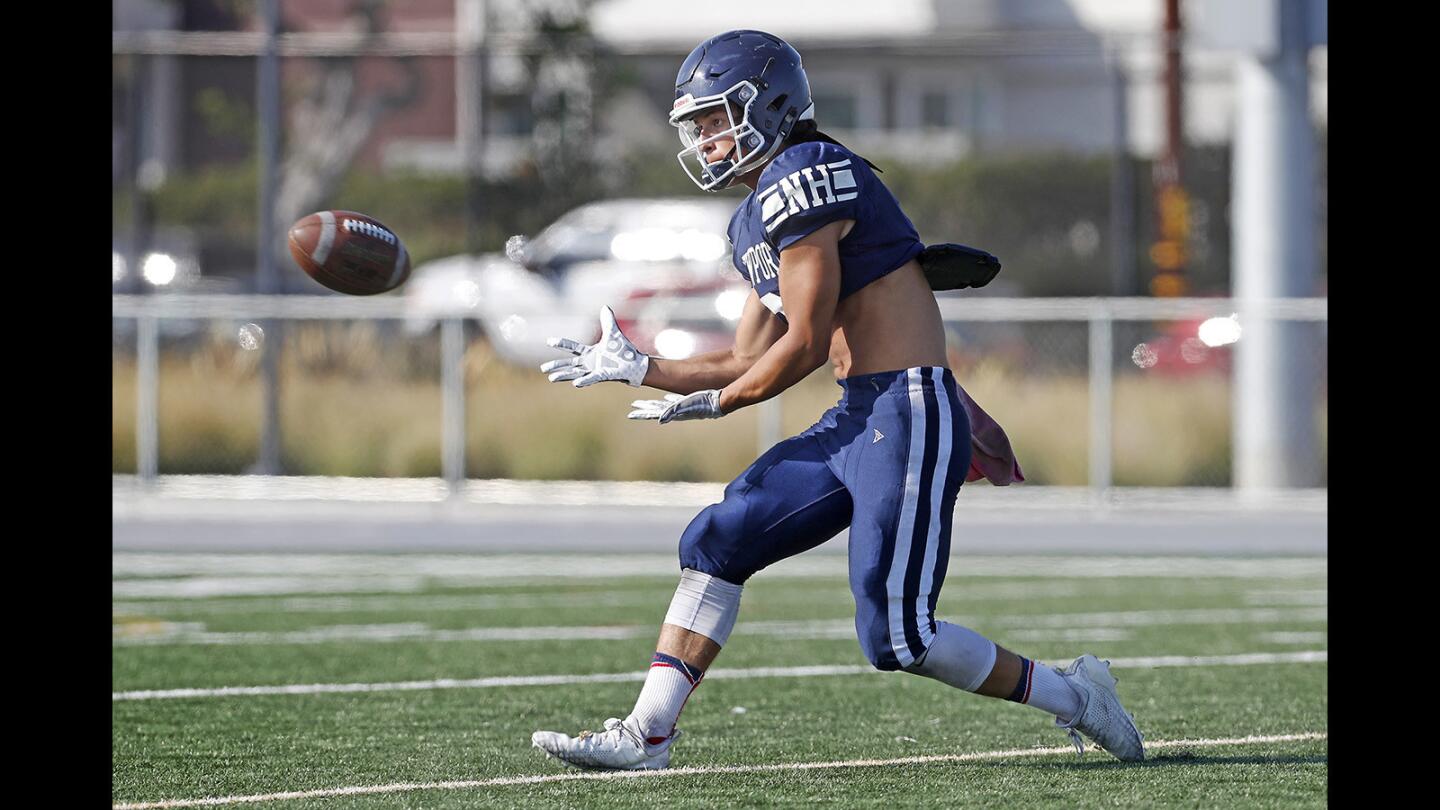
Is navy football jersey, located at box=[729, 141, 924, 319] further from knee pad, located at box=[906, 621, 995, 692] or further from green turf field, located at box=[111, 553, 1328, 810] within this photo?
green turf field, located at box=[111, 553, 1328, 810]

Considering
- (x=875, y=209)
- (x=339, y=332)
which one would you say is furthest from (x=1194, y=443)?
(x=875, y=209)

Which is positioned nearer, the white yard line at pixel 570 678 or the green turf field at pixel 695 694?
the green turf field at pixel 695 694

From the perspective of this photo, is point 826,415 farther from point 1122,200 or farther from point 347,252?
point 1122,200

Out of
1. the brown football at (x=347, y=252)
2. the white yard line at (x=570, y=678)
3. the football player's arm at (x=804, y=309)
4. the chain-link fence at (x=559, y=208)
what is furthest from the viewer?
the chain-link fence at (x=559, y=208)


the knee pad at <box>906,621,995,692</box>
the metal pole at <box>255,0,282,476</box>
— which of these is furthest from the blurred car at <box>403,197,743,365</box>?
→ the knee pad at <box>906,621,995,692</box>

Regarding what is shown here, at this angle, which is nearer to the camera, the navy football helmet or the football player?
the football player

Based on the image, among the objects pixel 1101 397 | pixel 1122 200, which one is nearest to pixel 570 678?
pixel 1101 397

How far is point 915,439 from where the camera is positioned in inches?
195

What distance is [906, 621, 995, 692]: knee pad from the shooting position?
497 cm

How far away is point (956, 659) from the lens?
16.4ft

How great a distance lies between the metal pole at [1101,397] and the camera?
14.8 m

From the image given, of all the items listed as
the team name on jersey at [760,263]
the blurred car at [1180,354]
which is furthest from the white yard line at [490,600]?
the blurred car at [1180,354]

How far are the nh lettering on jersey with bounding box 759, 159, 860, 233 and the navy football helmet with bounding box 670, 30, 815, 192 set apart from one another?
213 millimetres

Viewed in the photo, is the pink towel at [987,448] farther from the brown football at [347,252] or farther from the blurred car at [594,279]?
the blurred car at [594,279]
